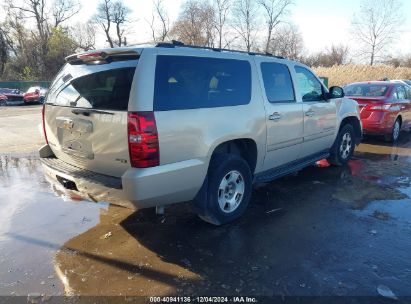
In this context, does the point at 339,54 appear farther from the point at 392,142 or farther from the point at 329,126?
the point at 329,126

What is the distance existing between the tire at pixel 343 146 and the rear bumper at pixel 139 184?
155 inches

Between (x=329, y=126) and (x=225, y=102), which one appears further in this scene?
(x=329, y=126)

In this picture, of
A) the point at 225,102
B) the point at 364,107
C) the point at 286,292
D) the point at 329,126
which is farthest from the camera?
the point at 364,107

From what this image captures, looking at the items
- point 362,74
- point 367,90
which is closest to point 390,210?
point 367,90

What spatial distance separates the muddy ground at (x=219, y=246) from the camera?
3236 mm

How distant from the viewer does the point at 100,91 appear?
3689mm

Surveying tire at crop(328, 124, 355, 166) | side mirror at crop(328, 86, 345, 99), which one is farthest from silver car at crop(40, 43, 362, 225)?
tire at crop(328, 124, 355, 166)

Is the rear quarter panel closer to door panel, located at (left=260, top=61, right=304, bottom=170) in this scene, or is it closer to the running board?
door panel, located at (left=260, top=61, right=304, bottom=170)

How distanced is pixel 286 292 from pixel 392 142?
8092mm

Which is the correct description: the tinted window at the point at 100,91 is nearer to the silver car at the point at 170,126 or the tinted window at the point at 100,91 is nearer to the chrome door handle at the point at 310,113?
the silver car at the point at 170,126

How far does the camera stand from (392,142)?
385 inches

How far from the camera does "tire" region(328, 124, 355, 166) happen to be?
22.7 feet

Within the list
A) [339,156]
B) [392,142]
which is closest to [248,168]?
[339,156]

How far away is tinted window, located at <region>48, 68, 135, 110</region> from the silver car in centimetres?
1
